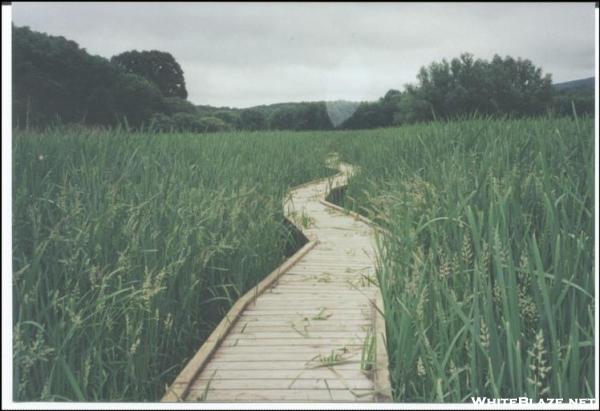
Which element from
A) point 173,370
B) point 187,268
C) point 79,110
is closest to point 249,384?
point 173,370

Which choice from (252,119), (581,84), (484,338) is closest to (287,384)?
(484,338)

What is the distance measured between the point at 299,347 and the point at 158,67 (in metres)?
1.57

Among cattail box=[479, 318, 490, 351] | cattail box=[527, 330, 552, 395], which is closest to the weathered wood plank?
cattail box=[479, 318, 490, 351]

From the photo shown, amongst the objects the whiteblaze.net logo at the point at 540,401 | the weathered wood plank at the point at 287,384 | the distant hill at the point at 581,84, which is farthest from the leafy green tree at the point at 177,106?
the whiteblaze.net logo at the point at 540,401

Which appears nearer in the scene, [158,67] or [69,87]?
[158,67]

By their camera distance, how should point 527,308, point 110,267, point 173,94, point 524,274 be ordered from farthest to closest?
point 173,94, point 110,267, point 524,274, point 527,308

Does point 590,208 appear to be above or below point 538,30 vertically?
below

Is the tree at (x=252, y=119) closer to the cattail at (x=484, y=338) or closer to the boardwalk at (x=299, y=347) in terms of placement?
the boardwalk at (x=299, y=347)

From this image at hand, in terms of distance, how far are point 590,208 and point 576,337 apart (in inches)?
23.0

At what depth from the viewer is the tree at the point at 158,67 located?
2318 millimetres

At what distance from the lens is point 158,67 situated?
8.24 feet

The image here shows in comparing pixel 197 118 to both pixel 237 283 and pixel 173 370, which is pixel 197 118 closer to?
pixel 237 283

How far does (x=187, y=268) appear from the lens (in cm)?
265

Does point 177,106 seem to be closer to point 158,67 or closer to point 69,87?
point 158,67
